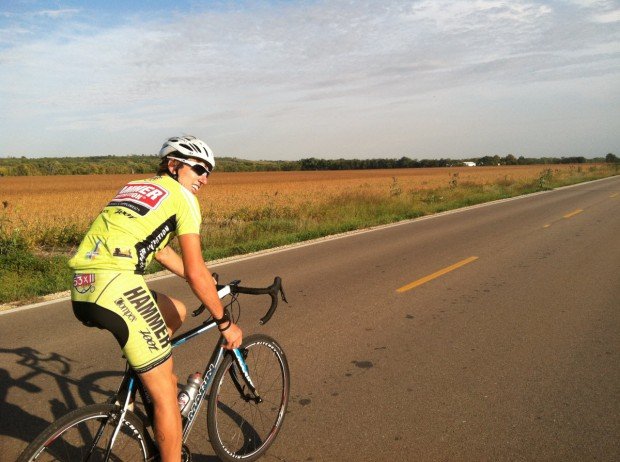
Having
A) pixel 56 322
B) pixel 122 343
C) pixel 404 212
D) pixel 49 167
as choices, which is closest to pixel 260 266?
pixel 56 322

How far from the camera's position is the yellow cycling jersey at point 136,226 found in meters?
2.15

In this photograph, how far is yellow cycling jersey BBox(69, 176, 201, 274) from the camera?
2152 mm

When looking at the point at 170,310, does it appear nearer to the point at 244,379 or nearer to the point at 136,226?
the point at 244,379

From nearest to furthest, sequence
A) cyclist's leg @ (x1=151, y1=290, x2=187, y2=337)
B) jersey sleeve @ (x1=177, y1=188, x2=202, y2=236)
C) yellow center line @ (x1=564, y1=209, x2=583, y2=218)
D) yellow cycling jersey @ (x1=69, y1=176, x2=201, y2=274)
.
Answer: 1. yellow cycling jersey @ (x1=69, y1=176, x2=201, y2=274)
2. jersey sleeve @ (x1=177, y1=188, x2=202, y2=236)
3. cyclist's leg @ (x1=151, y1=290, x2=187, y2=337)
4. yellow center line @ (x1=564, y1=209, x2=583, y2=218)

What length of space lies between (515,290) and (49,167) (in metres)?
106

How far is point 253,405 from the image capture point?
3281 mm

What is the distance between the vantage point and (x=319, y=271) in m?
8.34

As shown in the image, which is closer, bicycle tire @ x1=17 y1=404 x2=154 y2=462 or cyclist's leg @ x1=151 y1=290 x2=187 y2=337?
bicycle tire @ x1=17 y1=404 x2=154 y2=462

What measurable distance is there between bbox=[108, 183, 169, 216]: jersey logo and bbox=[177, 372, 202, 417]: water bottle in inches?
39.2

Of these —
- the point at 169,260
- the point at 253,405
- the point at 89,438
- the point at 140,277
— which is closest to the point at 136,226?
the point at 140,277

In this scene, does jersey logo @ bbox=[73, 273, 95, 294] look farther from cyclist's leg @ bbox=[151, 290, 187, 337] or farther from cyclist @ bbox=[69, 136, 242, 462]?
cyclist's leg @ bbox=[151, 290, 187, 337]

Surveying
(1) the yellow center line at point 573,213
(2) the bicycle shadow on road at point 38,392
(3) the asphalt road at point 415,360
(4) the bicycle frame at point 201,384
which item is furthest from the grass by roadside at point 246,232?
(4) the bicycle frame at point 201,384

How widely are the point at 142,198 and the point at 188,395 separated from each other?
1.12 metres

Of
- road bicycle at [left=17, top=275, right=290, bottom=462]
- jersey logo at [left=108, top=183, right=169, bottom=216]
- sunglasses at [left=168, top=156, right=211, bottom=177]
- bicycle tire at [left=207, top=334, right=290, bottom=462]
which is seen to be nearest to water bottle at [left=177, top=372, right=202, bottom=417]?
road bicycle at [left=17, top=275, right=290, bottom=462]
